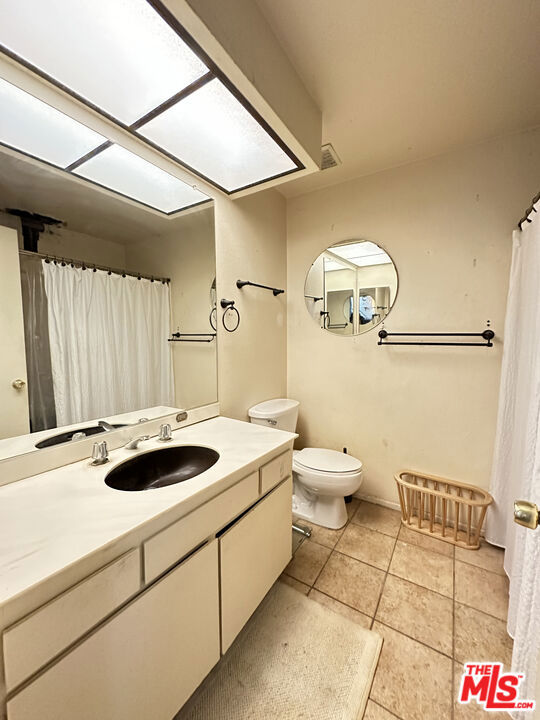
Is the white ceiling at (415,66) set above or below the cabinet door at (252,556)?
above

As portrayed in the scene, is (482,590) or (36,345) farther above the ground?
(36,345)

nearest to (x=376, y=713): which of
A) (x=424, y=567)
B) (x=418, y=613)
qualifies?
(x=418, y=613)

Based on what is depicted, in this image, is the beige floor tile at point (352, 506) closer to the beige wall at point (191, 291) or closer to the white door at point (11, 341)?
the beige wall at point (191, 291)

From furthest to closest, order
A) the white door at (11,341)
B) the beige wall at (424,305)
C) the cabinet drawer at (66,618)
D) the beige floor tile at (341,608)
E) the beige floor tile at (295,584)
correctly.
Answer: the beige wall at (424,305) → the beige floor tile at (295,584) → the beige floor tile at (341,608) → the white door at (11,341) → the cabinet drawer at (66,618)

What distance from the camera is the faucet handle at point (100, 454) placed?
106 cm

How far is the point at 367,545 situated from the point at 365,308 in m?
1.58

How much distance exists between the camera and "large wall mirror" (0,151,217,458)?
3.11ft

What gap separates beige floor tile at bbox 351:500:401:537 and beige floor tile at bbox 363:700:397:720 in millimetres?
949

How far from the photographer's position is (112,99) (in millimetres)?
1058

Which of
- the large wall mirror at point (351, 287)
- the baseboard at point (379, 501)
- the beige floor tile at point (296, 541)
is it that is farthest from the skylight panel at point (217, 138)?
the baseboard at point (379, 501)

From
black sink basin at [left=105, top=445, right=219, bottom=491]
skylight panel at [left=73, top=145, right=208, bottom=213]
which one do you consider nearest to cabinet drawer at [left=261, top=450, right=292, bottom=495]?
black sink basin at [left=105, top=445, right=219, bottom=491]

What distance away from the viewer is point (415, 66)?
1218 mm

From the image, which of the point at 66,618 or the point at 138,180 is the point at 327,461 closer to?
the point at 66,618

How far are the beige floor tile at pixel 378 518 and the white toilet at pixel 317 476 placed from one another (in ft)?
0.50
